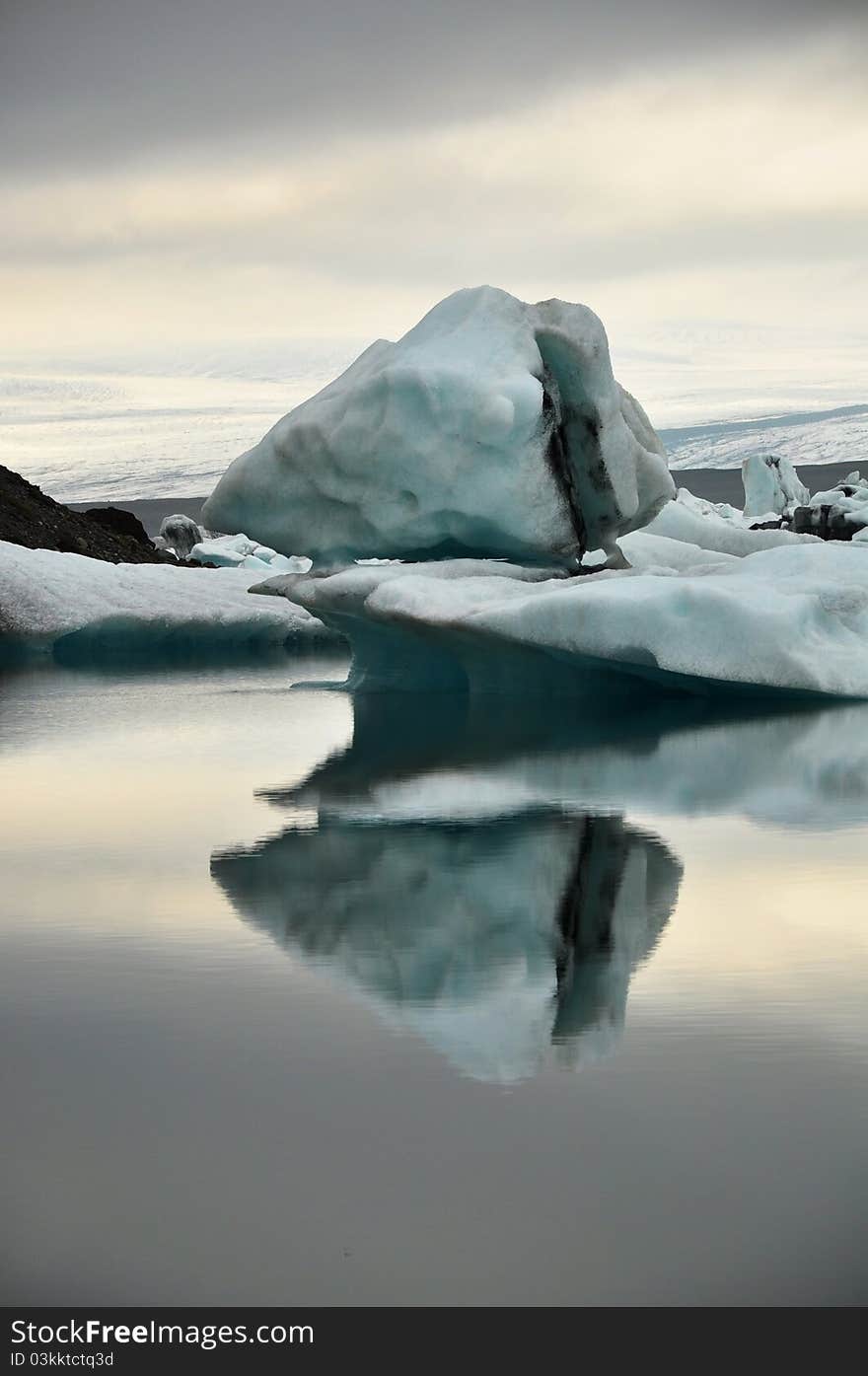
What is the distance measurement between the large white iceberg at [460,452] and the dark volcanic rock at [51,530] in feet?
39.8

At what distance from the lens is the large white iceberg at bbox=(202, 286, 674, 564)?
9.76 meters

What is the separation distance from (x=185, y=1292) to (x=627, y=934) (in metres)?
1.76

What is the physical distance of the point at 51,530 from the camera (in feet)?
76.5

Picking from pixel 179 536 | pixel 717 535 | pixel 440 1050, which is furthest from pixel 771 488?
pixel 440 1050

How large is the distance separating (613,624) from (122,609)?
8598mm

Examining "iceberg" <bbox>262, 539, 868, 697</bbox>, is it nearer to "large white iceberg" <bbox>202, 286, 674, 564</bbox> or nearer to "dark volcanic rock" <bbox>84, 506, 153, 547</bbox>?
"large white iceberg" <bbox>202, 286, 674, 564</bbox>

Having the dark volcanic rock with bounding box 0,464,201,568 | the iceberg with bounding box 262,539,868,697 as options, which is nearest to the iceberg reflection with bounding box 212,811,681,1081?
the iceberg with bounding box 262,539,868,697

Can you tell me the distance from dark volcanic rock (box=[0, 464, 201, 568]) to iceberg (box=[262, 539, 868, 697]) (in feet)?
42.4

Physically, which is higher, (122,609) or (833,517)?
(833,517)

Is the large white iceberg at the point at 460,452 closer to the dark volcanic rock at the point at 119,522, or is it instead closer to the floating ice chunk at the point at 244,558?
the floating ice chunk at the point at 244,558

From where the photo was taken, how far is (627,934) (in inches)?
136

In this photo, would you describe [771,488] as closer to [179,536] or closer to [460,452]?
[179,536]
